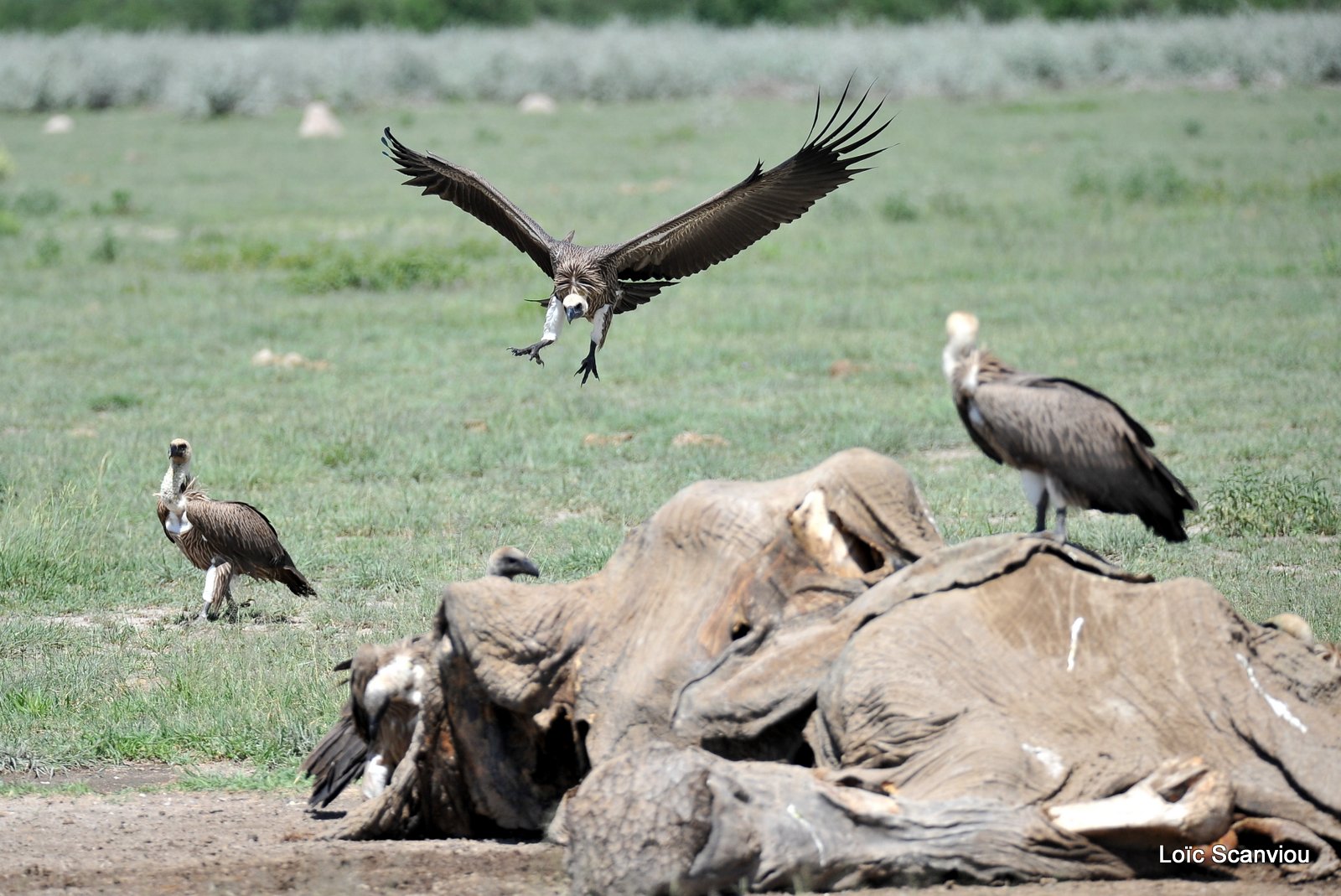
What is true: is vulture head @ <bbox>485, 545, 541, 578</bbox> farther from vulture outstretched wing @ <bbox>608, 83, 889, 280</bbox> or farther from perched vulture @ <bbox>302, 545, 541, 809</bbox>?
vulture outstretched wing @ <bbox>608, 83, 889, 280</bbox>

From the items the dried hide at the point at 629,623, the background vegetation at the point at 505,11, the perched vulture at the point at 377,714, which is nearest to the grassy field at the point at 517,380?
the perched vulture at the point at 377,714

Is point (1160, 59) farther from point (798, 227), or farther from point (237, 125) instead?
point (798, 227)

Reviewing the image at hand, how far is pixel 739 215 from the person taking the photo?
897cm

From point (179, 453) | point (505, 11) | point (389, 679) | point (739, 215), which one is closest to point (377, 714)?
point (389, 679)

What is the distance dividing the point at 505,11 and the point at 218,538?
69.7 meters

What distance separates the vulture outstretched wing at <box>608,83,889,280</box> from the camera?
8.47 meters

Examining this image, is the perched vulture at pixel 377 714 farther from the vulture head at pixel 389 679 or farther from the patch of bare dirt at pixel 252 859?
the patch of bare dirt at pixel 252 859

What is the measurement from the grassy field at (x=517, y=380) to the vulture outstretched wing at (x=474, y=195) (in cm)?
A: 158

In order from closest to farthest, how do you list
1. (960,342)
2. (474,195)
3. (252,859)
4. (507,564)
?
(252,859) → (960,342) → (507,564) → (474,195)

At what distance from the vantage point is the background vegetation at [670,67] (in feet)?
147

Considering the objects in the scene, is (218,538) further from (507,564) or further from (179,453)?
(507,564)

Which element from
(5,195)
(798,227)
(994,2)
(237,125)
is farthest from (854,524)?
(994,2)

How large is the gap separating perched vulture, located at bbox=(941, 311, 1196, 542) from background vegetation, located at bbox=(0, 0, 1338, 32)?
60.5 meters

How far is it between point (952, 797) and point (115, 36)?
5960 cm
